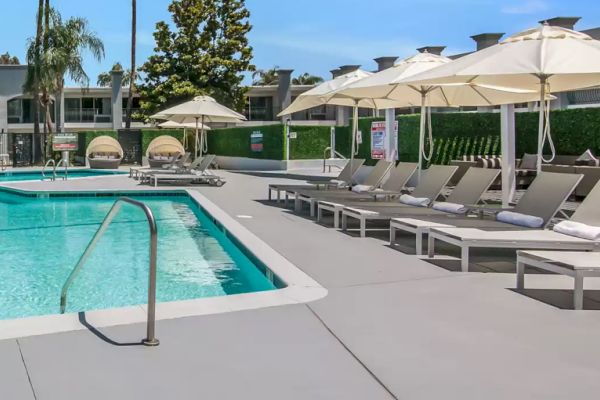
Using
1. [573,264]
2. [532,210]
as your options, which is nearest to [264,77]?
[532,210]

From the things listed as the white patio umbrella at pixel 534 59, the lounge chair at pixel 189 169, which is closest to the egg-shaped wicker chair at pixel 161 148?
the lounge chair at pixel 189 169

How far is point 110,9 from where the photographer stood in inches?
882

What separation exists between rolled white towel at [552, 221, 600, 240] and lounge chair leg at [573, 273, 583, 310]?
4.67 ft

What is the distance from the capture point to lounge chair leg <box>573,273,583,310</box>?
4.88m

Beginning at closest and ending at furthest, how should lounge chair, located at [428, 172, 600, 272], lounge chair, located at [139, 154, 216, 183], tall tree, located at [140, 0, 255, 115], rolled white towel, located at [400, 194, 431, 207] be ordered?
lounge chair, located at [428, 172, 600, 272] < rolled white towel, located at [400, 194, 431, 207] < lounge chair, located at [139, 154, 216, 183] < tall tree, located at [140, 0, 255, 115]

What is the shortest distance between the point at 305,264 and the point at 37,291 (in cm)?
301

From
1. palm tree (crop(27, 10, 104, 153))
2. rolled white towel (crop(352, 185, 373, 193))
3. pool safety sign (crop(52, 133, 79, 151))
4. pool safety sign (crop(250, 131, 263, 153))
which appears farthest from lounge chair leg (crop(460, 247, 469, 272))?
palm tree (crop(27, 10, 104, 153))

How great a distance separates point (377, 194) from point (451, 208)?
2.27 m

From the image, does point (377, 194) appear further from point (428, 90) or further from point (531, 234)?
point (531, 234)

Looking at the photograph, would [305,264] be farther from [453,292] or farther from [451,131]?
[451,131]

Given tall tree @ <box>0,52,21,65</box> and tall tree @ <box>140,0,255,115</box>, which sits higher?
tall tree @ <box>0,52,21,65</box>

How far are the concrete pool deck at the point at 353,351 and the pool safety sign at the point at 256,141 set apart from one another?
23.9 m

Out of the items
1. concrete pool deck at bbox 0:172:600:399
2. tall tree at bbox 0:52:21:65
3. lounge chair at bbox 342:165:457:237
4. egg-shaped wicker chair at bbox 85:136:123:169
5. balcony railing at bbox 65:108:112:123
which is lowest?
concrete pool deck at bbox 0:172:600:399

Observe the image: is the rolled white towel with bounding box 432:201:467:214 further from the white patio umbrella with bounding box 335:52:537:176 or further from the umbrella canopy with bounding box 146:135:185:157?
the umbrella canopy with bounding box 146:135:185:157
